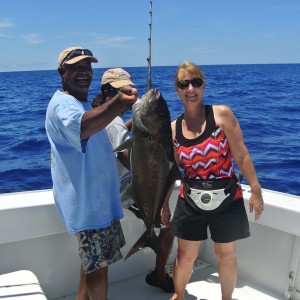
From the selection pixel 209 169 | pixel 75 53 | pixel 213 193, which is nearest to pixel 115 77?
pixel 75 53

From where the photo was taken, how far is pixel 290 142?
11.5 m

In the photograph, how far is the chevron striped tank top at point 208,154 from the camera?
2.87 metres

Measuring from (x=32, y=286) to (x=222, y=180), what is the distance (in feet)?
4.98

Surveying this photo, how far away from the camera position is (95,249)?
2744 mm

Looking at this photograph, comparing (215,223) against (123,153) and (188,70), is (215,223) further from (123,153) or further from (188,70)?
(188,70)

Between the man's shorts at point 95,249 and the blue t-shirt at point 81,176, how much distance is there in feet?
0.19

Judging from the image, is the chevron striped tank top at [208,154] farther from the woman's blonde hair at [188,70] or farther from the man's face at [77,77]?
the man's face at [77,77]

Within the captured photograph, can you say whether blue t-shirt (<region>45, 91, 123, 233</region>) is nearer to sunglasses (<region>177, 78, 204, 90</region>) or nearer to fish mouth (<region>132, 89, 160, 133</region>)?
fish mouth (<region>132, 89, 160, 133</region>)

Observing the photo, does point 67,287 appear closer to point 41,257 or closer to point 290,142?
point 41,257

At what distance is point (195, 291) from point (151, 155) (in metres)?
1.89

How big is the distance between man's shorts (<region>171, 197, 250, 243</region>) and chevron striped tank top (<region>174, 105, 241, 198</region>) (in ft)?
0.51

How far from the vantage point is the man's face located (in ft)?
8.75

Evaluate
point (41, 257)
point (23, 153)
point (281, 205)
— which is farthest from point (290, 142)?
point (41, 257)

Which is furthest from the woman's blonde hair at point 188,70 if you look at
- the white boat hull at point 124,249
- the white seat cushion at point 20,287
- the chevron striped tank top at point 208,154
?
the white seat cushion at point 20,287
